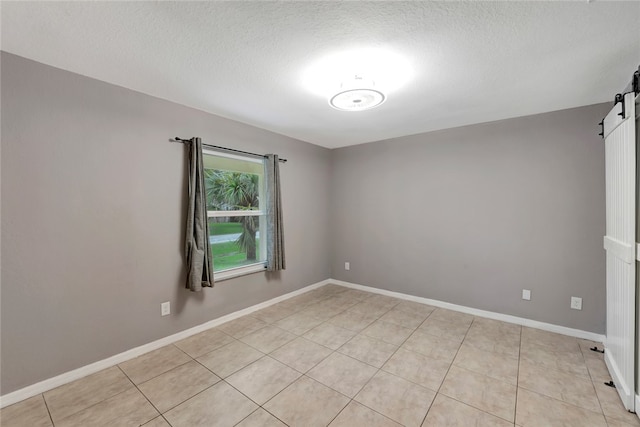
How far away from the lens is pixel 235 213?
3.26m

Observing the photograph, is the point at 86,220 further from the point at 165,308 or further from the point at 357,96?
the point at 357,96

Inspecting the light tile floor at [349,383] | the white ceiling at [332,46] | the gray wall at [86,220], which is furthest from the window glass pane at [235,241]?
the white ceiling at [332,46]

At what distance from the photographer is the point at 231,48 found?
172 cm

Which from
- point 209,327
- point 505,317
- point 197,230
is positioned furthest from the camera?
point 505,317

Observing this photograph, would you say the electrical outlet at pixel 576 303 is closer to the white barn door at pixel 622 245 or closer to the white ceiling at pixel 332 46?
the white barn door at pixel 622 245

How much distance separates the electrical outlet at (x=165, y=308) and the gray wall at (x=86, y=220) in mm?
44

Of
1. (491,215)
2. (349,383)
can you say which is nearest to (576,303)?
(491,215)

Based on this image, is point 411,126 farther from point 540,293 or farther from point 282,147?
point 540,293

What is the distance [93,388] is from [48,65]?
2.38 metres

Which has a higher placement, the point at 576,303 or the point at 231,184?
the point at 231,184

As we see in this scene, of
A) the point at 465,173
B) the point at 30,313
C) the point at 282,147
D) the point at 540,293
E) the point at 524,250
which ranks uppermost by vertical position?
the point at 282,147

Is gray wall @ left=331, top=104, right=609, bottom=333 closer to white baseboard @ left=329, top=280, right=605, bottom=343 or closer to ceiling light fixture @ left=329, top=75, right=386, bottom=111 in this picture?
white baseboard @ left=329, top=280, right=605, bottom=343

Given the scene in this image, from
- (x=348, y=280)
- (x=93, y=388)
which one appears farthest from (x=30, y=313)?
(x=348, y=280)

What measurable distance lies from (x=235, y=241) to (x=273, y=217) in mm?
573
